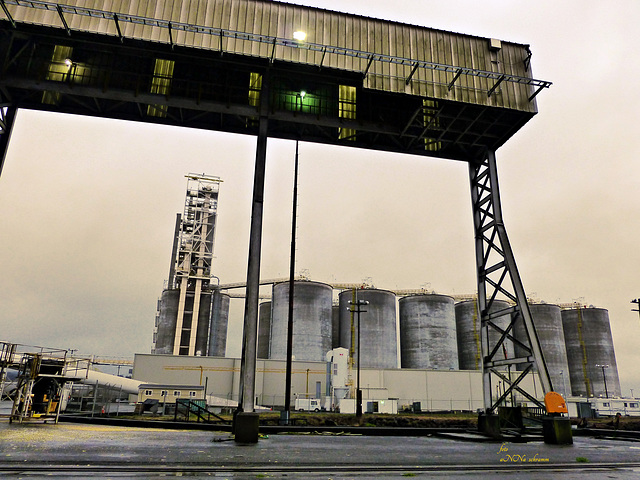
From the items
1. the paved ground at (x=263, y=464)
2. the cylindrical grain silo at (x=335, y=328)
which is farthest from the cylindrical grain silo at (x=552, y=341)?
the paved ground at (x=263, y=464)

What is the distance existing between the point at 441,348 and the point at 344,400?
57.4ft

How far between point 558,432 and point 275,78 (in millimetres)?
17923

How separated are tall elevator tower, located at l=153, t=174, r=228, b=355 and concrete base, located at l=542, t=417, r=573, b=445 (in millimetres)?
41060

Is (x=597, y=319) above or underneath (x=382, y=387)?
above

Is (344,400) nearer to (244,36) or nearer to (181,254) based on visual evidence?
(181,254)

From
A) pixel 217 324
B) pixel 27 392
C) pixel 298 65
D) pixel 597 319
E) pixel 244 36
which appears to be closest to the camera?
pixel 244 36

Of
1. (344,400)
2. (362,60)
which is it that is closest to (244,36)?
(362,60)

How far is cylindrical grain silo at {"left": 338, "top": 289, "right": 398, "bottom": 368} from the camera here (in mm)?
52469

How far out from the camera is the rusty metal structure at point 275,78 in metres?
16.8

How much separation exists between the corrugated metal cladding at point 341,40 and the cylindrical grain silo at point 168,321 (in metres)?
39.9

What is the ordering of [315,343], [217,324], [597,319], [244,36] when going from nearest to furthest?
[244,36] < [315,343] < [217,324] < [597,319]

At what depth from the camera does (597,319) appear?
66938mm

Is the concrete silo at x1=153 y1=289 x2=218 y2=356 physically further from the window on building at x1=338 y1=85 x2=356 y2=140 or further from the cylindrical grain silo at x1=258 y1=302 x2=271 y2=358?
the window on building at x1=338 y1=85 x2=356 y2=140

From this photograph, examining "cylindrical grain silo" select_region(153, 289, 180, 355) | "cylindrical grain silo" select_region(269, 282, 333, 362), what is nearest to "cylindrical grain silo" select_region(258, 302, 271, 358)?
"cylindrical grain silo" select_region(269, 282, 333, 362)
